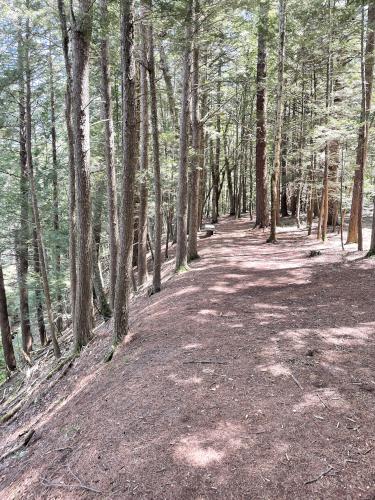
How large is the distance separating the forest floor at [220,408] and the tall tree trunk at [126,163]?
70cm

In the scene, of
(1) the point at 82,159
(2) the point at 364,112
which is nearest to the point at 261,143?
(2) the point at 364,112

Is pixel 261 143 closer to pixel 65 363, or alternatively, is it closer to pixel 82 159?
pixel 82 159

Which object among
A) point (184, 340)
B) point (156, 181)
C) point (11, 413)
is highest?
point (156, 181)

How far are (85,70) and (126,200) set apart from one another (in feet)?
8.60

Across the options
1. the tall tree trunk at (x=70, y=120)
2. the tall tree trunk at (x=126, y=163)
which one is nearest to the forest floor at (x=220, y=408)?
the tall tree trunk at (x=126, y=163)

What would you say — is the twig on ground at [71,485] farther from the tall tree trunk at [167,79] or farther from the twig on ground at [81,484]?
the tall tree trunk at [167,79]

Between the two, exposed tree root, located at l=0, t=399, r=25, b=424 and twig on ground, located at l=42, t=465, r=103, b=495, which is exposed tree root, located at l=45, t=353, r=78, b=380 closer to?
exposed tree root, located at l=0, t=399, r=25, b=424

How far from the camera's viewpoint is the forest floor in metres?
3.11

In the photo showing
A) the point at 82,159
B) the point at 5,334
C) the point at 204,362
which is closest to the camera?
the point at 204,362

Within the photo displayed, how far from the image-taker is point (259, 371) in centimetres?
466

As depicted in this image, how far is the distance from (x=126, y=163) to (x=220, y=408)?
13.0 ft

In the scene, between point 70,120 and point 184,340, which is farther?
point 70,120

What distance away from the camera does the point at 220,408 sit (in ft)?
13.1

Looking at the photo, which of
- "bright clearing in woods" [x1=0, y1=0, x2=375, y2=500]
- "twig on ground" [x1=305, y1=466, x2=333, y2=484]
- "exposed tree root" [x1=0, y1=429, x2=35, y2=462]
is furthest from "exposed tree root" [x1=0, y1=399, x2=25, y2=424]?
"twig on ground" [x1=305, y1=466, x2=333, y2=484]
